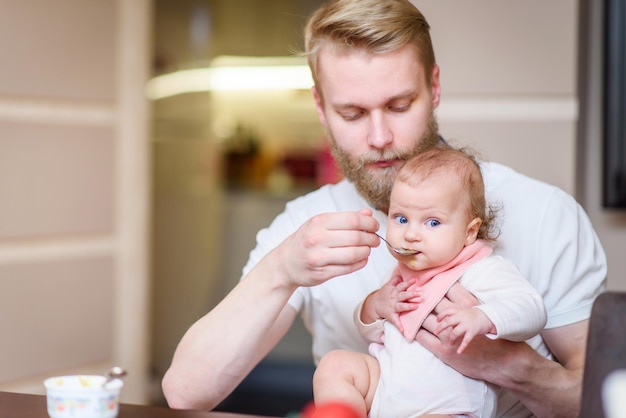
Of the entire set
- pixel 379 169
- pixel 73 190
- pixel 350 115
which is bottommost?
pixel 73 190

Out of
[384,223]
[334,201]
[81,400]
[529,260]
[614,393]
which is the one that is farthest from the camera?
[334,201]

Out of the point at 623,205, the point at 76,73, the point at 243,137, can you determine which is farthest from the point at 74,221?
the point at 243,137

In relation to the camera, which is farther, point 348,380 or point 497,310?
point 348,380

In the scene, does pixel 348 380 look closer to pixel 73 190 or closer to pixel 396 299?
pixel 396 299

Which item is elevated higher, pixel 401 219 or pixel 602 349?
pixel 401 219

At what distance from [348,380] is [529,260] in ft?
1.65

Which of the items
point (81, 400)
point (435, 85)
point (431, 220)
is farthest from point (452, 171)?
point (81, 400)

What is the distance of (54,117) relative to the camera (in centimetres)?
321

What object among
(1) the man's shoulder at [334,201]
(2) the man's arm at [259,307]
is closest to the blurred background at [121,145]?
(1) the man's shoulder at [334,201]

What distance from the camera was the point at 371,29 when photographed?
1673 mm

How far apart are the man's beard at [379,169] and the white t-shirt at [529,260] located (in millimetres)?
101

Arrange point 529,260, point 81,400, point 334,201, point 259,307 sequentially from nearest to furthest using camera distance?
point 81,400, point 259,307, point 529,260, point 334,201

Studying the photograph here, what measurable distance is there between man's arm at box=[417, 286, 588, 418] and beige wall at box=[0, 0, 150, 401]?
2.08 metres

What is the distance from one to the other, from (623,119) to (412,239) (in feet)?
5.61
